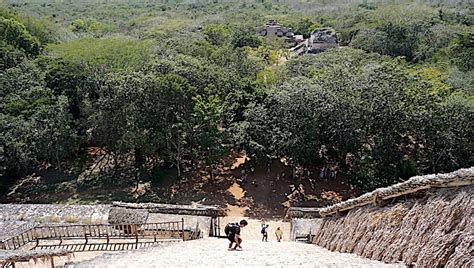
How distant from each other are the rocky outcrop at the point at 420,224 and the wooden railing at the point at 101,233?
314 inches

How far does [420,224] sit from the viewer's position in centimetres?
781

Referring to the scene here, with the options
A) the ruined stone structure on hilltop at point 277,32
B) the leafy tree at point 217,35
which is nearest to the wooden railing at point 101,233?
the leafy tree at point 217,35

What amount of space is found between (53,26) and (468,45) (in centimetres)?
4269

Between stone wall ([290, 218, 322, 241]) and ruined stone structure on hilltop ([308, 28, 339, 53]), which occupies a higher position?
ruined stone structure on hilltop ([308, 28, 339, 53])

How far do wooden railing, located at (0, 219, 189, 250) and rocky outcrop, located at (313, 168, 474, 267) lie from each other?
797 centimetres

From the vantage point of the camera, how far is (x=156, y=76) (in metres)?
22.3

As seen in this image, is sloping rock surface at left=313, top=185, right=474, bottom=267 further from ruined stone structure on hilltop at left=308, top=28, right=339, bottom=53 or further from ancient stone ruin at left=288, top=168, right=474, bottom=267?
ruined stone structure on hilltop at left=308, top=28, right=339, bottom=53

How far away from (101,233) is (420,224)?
12.1 meters

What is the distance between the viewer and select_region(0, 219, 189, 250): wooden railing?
14.7m

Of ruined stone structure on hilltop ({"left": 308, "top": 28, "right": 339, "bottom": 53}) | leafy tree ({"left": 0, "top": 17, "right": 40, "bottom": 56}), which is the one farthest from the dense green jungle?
ruined stone structure on hilltop ({"left": 308, "top": 28, "right": 339, "bottom": 53})

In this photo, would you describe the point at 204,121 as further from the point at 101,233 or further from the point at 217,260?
the point at 217,260

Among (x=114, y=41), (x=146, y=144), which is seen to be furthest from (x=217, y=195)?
(x=114, y=41)

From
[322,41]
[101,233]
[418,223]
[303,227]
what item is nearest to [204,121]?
[303,227]

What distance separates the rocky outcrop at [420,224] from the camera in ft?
22.2
